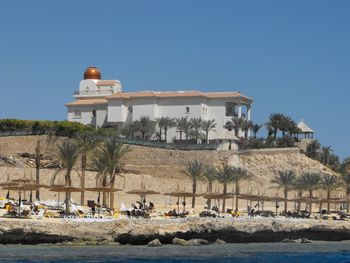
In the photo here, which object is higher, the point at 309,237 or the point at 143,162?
the point at 143,162

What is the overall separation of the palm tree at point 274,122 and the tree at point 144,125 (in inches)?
544

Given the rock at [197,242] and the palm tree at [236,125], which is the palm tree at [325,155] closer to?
the palm tree at [236,125]

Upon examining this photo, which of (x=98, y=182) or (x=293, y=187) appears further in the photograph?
(x=293, y=187)

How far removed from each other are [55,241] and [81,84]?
2482 inches

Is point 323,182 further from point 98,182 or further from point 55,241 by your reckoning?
point 55,241

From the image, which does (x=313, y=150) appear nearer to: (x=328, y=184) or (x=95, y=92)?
(x=328, y=184)

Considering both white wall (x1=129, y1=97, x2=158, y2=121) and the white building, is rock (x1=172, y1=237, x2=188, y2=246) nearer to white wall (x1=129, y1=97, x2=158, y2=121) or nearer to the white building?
the white building

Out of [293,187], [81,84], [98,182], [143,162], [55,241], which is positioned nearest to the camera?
[55,241]

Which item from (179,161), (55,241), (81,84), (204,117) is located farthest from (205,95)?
(55,241)

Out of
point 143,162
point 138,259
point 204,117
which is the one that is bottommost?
point 138,259

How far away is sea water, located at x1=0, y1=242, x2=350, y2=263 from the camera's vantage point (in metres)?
34.8

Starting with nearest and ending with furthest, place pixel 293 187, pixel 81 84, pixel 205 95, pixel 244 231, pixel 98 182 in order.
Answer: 1. pixel 244 231
2. pixel 98 182
3. pixel 293 187
4. pixel 205 95
5. pixel 81 84

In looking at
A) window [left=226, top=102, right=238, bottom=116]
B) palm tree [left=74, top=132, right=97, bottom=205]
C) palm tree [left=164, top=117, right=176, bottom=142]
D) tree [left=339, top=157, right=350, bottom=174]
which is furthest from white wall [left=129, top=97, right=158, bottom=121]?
palm tree [left=74, top=132, right=97, bottom=205]

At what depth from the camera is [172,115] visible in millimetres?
90000
